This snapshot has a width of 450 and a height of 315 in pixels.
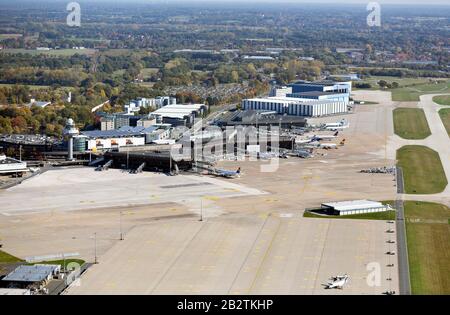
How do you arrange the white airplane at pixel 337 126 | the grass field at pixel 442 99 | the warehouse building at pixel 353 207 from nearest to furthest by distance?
the warehouse building at pixel 353 207 → the white airplane at pixel 337 126 → the grass field at pixel 442 99

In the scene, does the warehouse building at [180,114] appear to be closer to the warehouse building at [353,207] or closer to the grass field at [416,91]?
the grass field at [416,91]

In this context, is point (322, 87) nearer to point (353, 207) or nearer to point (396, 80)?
point (396, 80)

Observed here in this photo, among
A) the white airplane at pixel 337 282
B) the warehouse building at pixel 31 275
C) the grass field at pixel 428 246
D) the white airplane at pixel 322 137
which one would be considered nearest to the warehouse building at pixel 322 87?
the white airplane at pixel 322 137

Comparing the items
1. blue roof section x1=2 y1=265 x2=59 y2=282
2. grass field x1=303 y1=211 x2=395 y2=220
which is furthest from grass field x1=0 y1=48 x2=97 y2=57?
blue roof section x1=2 y1=265 x2=59 y2=282

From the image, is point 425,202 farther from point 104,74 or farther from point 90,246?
A: point 104,74

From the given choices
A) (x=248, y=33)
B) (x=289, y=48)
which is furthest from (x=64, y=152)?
(x=248, y=33)
